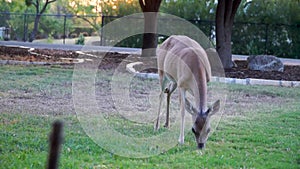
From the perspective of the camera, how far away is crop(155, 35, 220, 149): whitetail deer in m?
6.08

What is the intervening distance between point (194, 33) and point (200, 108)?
75.7 ft

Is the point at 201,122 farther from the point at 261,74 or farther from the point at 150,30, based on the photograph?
the point at 150,30

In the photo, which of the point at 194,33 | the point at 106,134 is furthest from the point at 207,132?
the point at 194,33

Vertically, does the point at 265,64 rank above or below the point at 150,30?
below

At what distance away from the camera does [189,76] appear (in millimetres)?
6680

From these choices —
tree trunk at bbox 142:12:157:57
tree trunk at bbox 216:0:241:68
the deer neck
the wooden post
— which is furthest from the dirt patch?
the wooden post

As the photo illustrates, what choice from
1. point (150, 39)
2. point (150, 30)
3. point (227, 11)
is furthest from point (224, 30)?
point (150, 30)

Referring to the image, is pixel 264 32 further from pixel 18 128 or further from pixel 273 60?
pixel 18 128

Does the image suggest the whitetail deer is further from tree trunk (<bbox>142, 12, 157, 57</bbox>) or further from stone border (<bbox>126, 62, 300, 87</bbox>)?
tree trunk (<bbox>142, 12, 157, 57</bbox>)

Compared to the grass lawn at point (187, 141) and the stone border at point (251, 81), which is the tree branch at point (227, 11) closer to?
the stone border at point (251, 81)

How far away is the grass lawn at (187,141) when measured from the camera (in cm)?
549

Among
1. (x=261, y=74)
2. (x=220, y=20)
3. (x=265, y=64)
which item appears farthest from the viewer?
(x=265, y=64)

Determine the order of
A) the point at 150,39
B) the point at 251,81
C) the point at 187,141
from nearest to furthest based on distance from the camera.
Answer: the point at 187,141, the point at 251,81, the point at 150,39

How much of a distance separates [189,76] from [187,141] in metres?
0.89
